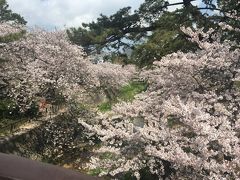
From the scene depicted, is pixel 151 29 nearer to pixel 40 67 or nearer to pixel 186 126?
pixel 40 67

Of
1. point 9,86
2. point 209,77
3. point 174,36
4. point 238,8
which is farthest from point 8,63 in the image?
point 209,77

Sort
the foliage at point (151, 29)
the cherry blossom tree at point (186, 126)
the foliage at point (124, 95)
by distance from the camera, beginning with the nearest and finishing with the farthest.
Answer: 1. the cherry blossom tree at point (186, 126)
2. the foliage at point (151, 29)
3. the foliage at point (124, 95)

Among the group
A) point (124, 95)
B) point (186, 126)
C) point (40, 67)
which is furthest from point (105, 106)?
point (186, 126)

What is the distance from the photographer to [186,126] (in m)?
7.29

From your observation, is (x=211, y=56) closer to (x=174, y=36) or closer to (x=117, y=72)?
(x=174, y=36)

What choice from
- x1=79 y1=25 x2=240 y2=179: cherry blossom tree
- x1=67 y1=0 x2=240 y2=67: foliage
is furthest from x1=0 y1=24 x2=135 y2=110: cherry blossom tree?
x1=79 y1=25 x2=240 y2=179: cherry blossom tree

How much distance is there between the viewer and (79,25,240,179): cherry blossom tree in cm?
599

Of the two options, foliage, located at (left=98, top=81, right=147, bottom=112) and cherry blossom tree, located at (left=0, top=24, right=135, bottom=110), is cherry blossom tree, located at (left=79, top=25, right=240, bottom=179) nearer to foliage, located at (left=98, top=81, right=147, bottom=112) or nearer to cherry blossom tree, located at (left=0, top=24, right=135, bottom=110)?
cherry blossom tree, located at (left=0, top=24, right=135, bottom=110)

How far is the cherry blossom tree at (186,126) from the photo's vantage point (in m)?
5.99

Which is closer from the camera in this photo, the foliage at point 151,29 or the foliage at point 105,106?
the foliage at point 151,29

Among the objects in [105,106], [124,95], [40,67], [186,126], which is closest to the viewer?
[186,126]

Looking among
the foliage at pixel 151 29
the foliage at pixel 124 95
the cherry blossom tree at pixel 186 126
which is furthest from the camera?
the foliage at pixel 124 95

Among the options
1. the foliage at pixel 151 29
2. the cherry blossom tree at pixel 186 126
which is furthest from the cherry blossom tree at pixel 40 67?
the cherry blossom tree at pixel 186 126

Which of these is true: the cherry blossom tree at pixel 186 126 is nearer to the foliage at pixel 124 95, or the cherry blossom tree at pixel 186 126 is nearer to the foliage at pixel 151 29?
the foliage at pixel 151 29
